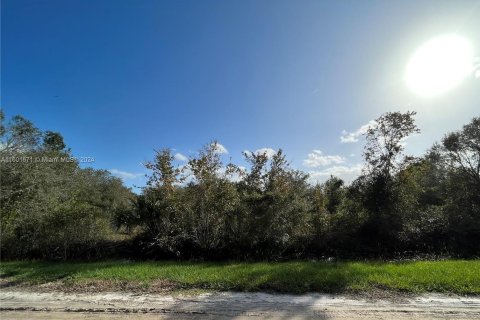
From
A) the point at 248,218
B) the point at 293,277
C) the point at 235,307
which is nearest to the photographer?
the point at 235,307

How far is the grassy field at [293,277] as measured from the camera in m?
6.64

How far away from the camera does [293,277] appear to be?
734 cm

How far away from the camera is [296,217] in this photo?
11938mm

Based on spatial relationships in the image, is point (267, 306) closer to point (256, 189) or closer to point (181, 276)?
point (181, 276)

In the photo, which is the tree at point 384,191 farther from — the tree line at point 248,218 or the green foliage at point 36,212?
the green foliage at point 36,212

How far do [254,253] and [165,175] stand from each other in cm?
482

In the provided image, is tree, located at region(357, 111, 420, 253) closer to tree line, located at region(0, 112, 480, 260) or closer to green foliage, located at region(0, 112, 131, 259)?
tree line, located at region(0, 112, 480, 260)

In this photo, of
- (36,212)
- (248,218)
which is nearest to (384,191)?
(248,218)

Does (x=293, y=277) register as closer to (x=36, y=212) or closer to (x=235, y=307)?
(x=235, y=307)

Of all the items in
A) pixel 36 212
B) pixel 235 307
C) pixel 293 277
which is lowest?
pixel 235 307

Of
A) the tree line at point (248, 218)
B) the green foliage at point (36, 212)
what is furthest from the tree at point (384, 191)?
the green foliage at point (36, 212)

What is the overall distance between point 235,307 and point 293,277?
84.1 inches

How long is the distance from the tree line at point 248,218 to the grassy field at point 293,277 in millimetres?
2833

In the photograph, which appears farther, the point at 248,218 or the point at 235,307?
the point at 248,218
